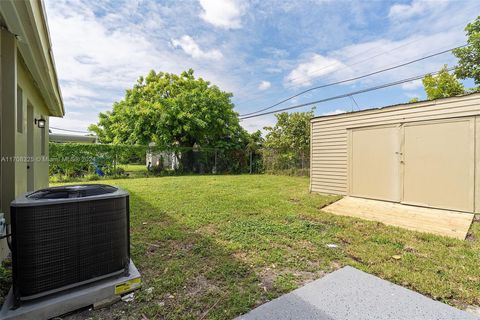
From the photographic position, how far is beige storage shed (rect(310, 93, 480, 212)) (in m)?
4.56

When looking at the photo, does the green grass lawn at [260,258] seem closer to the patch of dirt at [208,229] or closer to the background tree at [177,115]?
the patch of dirt at [208,229]

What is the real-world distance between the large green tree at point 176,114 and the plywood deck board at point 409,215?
999cm

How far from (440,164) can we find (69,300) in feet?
20.5

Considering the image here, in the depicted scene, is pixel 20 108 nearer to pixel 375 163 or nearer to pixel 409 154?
pixel 375 163

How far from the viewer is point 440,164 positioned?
484 cm

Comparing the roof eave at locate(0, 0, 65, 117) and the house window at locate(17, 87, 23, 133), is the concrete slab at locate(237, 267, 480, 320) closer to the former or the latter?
the roof eave at locate(0, 0, 65, 117)

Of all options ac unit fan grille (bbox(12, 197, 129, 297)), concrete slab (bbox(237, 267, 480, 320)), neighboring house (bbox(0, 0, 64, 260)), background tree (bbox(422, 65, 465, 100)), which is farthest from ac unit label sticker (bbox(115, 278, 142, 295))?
background tree (bbox(422, 65, 465, 100))

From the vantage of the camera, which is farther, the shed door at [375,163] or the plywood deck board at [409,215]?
the shed door at [375,163]

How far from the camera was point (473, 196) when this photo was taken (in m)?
4.46

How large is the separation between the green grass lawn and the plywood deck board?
0.27 m

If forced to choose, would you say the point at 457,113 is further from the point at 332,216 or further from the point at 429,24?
the point at 429,24

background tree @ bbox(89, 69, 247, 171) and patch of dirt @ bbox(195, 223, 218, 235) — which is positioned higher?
background tree @ bbox(89, 69, 247, 171)

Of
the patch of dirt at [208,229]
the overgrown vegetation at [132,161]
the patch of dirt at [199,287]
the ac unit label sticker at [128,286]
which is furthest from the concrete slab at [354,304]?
the overgrown vegetation at [132,161]

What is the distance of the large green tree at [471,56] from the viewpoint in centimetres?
968
